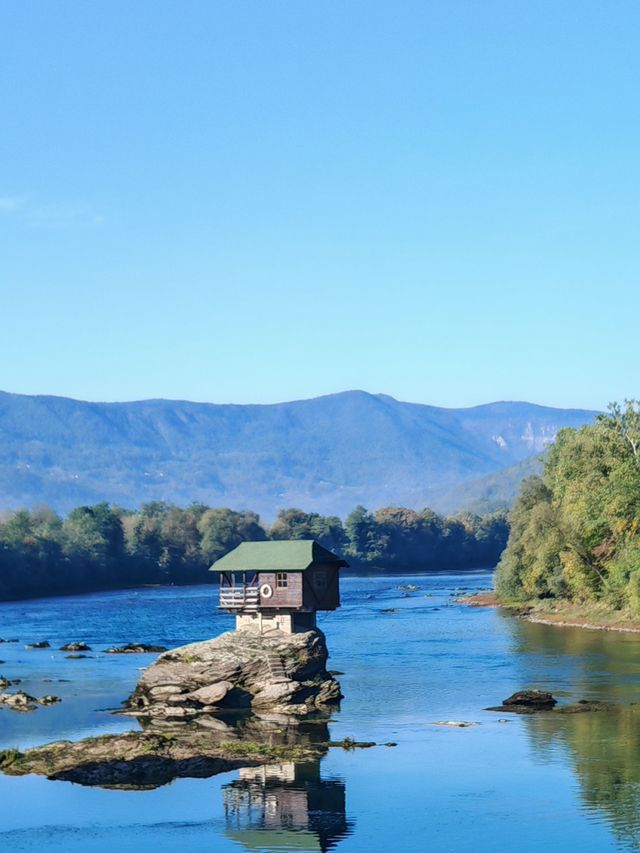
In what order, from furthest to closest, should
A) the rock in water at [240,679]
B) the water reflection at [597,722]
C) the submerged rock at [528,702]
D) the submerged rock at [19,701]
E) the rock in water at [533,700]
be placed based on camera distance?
the submerged rock at [19,701], the rock in water at [240,679], the rock in water at [533,700], the submerged rock at [528,702], the water reflection at [597,722]

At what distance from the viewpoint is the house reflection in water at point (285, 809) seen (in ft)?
167

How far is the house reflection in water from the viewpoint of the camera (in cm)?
5084

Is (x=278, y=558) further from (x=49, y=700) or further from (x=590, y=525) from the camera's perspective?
(x=590, y=525)

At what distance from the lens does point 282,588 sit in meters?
86.2

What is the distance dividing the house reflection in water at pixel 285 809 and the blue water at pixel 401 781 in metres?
0.09

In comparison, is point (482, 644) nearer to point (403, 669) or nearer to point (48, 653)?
point (403, 669)

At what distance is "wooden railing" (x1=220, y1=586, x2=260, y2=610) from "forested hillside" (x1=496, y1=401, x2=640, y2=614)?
46087 millimetres

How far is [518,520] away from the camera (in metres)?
168

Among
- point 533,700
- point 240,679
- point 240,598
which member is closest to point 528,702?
point 533,700

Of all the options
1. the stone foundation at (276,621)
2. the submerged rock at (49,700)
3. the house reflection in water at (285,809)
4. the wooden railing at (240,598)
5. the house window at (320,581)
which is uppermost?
the house window at (320,581)

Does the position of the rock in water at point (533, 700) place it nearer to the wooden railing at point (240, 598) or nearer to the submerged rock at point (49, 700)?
the wooden railing at point (240, 598)

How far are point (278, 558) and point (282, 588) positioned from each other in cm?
218

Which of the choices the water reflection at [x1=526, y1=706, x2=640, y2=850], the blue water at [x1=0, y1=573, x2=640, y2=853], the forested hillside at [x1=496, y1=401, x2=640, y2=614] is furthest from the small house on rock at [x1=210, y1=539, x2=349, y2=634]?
the forested hillside at [x1=496, y1=401, x2=640, y2=614]

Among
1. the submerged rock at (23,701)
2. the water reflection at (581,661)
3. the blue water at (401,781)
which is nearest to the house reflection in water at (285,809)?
the blue water at (401,781)
